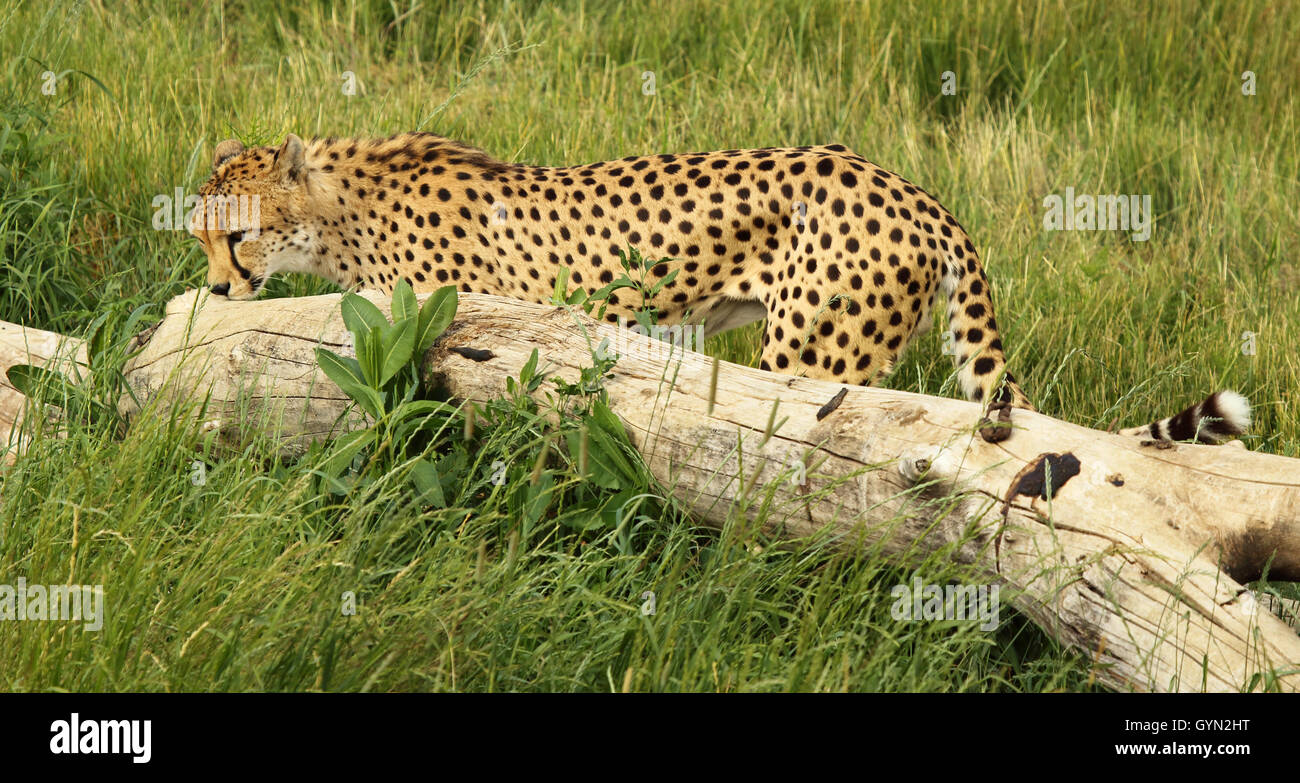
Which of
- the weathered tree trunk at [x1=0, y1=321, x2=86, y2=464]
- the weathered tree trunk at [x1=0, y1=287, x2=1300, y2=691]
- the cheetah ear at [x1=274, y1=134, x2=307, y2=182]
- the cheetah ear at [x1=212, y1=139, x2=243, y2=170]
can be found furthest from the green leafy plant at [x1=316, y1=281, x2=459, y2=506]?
the cheetah ear at [x1=212, y1=139, x2=243, y2=170]

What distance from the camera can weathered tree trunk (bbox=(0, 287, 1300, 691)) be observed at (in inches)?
108

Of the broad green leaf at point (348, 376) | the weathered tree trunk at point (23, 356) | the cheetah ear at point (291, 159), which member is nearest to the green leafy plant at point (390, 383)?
the broad green leaf at point (348, 376)

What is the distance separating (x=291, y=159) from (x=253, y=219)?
260 millimetres

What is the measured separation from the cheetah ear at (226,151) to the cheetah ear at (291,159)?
31cm

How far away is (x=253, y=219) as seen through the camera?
462 centimetres

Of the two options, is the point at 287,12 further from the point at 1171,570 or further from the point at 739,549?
the point at 1171,570

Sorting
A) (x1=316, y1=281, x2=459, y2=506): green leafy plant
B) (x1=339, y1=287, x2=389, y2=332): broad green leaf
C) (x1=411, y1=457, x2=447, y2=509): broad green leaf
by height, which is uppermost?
(x1=339, y1=287, x2=389, y2=332): broad green leaf

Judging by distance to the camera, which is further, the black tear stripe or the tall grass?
the black tear stripe

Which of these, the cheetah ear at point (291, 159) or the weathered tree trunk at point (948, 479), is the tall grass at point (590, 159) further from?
the cheetah ear at point (291, 159)

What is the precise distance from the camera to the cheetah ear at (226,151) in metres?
4.83

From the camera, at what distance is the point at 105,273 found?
200 inches

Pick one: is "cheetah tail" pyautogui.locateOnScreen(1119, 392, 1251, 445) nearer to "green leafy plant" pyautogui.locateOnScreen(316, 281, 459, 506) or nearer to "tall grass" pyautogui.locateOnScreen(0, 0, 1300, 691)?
"tall grass" pyautogui.locateOnScreen(0, 0, 1300, 691)

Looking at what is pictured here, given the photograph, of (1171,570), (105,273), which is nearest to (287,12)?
(105,273)

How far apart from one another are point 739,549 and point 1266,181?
15.2 feet
